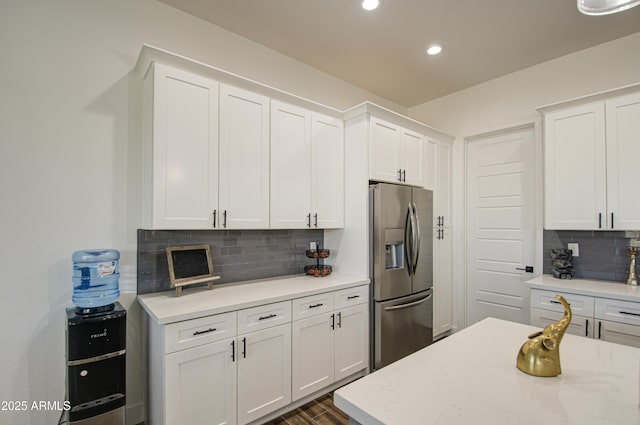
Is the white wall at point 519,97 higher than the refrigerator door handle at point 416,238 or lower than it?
higher

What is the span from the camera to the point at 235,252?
9.01 ft

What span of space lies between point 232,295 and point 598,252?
339cm

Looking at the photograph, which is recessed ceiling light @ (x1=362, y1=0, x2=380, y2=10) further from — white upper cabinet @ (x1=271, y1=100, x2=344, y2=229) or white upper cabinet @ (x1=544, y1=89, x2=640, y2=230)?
white upper cabinet @ (x1=544, y1=89, x2=640, y2=230)

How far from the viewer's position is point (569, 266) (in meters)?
2.99

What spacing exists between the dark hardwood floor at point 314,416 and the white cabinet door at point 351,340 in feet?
0.82

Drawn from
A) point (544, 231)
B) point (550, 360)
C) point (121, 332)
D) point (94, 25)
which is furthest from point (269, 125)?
point (544, 231)

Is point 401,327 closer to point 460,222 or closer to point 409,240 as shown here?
point 409,240

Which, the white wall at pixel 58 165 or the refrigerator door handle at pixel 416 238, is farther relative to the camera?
the refrigerator door handle at pixel 416 238

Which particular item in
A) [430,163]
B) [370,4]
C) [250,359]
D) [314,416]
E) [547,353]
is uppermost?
[370,4]

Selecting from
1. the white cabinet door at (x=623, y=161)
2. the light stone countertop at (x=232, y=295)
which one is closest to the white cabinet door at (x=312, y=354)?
the light stone countertop at (x=232, y=295)

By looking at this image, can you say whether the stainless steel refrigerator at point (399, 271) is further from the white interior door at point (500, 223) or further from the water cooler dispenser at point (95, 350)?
the water cooler dispenser at point (95, 350)

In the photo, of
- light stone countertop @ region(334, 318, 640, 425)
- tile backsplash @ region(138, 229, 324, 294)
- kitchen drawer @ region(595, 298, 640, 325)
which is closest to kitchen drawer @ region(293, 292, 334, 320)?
tile backsplash @ region(138, 229, 324, 294)

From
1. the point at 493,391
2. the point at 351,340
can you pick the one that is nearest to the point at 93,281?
the point at 351,340

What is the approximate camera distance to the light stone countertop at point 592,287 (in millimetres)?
2406
